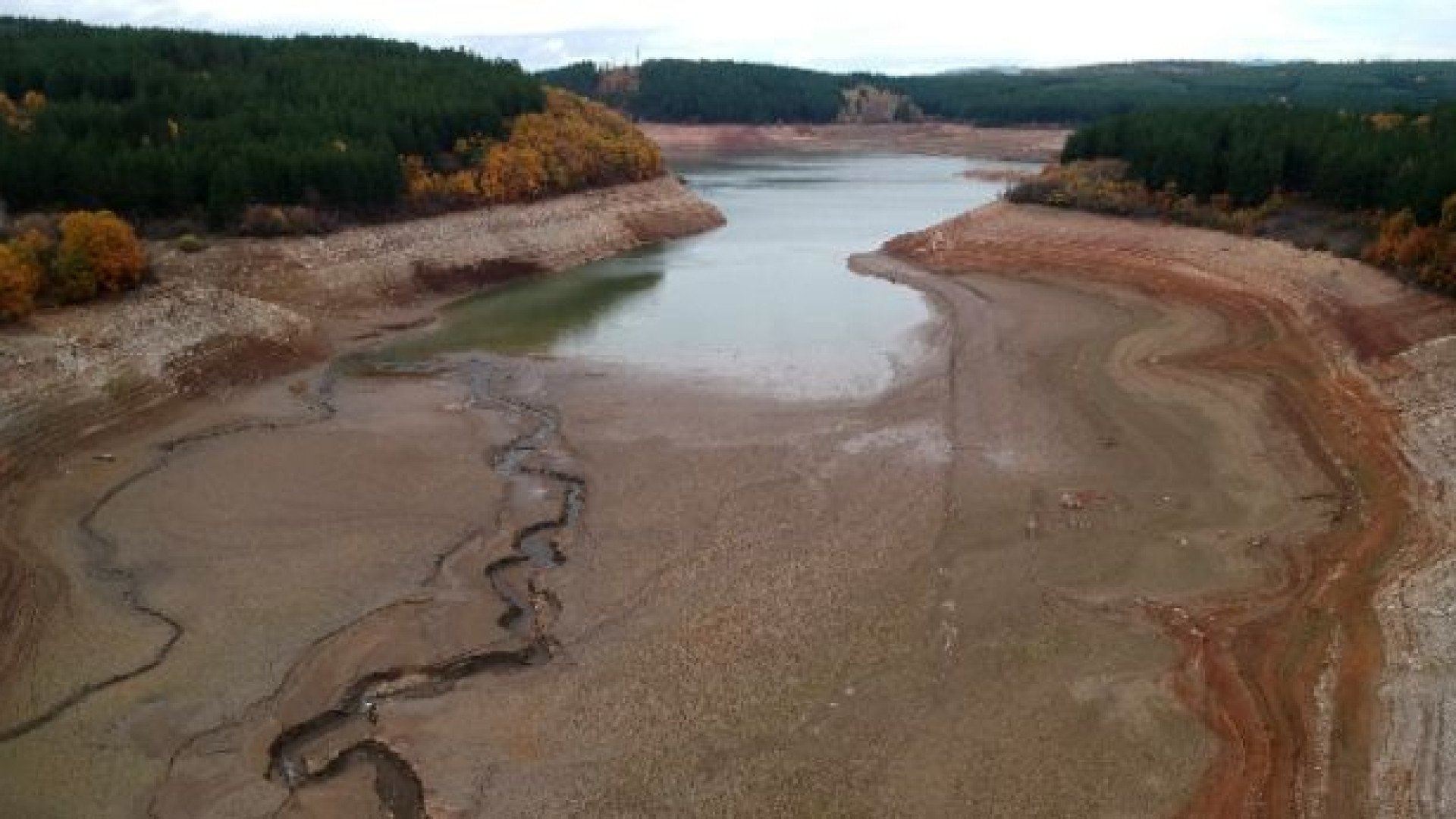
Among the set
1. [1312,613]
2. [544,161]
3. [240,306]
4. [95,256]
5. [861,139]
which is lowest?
[861,139]

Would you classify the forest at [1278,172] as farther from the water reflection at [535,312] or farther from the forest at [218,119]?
the forest at [218,119]

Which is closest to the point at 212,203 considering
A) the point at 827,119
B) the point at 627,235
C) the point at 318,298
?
the point at 318,298

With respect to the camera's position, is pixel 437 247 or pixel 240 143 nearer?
pixel 240 143

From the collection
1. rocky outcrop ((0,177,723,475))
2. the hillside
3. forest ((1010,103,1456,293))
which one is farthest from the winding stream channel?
forest ((1010,103,1456,293))

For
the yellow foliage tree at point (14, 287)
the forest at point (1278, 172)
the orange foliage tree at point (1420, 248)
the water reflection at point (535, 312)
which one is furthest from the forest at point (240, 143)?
the orange foliage tree at point (1420, 248)

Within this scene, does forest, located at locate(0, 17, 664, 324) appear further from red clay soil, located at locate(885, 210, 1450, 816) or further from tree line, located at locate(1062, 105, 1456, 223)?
red clay soil, located at locate(885, 210, 1450, 816)

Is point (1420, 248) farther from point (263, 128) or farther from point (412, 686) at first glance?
point (263, 128)

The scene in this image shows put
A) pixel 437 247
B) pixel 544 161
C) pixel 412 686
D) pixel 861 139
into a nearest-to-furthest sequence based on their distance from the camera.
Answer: pixel 412 686 < pixel 437 247 < pixel 544 161 < pixel 861 139

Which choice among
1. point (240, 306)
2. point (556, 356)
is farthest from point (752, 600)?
point (240, 306)
